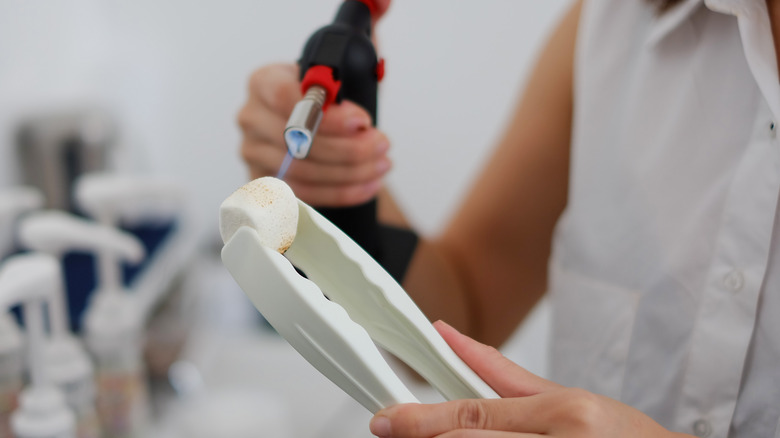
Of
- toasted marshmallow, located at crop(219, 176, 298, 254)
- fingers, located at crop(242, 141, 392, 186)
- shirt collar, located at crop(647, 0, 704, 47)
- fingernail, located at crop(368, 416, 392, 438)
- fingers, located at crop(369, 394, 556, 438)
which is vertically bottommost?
fingernail, located at crop(368, 416, 392, 438)

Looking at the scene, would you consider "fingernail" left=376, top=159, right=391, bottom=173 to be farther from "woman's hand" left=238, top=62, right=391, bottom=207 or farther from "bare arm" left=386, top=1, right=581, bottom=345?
"bare arm" left=386, top=1, right=581, bottom=345

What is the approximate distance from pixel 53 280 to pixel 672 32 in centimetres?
44

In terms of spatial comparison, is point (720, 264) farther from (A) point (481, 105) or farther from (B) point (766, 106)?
(A) point (481, 105)

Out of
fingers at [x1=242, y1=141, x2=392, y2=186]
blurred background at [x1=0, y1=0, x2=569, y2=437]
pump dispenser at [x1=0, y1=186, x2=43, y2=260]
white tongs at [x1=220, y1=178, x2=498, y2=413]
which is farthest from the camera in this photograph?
blurred background at [x1=0, y1=0, x2=569, y2=437]

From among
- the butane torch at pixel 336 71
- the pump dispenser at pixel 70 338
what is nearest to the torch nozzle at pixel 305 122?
the butane torch at pixel 336 71

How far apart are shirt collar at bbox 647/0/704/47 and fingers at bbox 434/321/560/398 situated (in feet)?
0.85

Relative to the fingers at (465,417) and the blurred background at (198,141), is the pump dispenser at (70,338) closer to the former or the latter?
the blurred background at (198,141)

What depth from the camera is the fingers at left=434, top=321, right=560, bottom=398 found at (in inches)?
10.9

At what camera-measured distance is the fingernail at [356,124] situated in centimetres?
33

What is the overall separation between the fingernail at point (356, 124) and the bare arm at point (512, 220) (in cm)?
16

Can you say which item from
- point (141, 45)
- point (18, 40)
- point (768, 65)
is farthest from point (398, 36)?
point (768, 65)

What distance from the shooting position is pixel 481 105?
1016mm

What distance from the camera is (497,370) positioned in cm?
28

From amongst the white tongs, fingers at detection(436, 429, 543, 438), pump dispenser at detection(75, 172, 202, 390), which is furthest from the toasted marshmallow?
pump dispenser at detection(75, 172, 202, 390)
